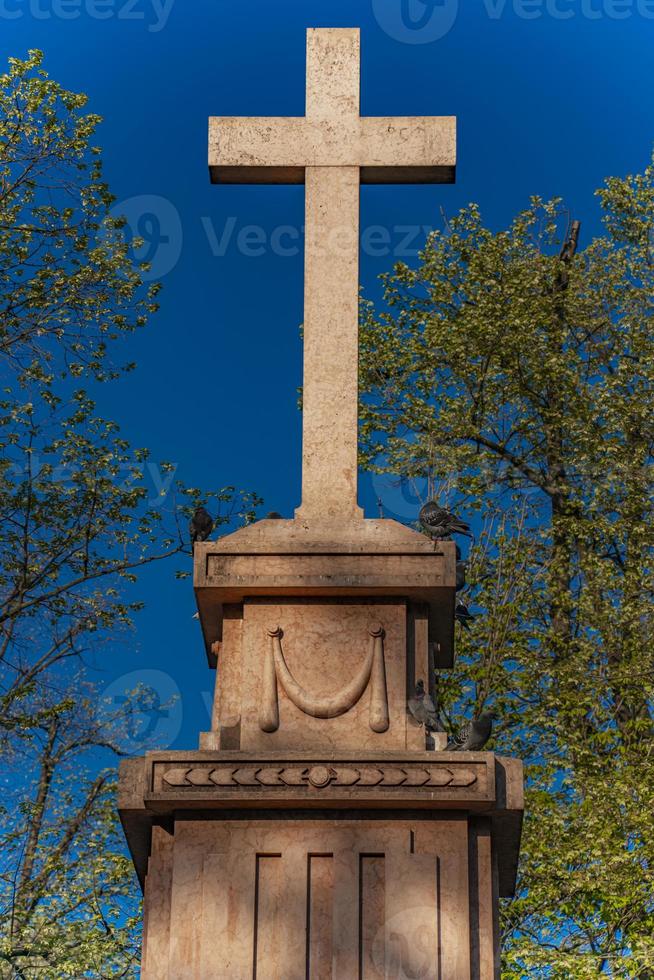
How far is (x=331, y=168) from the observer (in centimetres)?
1114

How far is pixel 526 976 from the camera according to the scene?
692 inches

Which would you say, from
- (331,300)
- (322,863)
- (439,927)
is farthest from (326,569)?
(439,927)

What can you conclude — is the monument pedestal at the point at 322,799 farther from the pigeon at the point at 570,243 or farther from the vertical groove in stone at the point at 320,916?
the pigeon at the point at 570,243

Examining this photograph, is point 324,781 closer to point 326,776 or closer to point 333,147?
point 326,776

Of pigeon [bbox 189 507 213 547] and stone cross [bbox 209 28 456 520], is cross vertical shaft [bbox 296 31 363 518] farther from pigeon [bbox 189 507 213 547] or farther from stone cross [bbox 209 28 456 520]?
pigeon [bbox 189 507 213 547]

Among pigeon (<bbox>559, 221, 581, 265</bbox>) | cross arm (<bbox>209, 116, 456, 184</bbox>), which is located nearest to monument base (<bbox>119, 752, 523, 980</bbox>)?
cross arm (<bbox>209, 116, 456, 184</bbox>)

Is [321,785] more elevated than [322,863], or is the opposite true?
[321,785]

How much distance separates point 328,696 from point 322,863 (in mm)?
927

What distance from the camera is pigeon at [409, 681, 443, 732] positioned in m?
9.58

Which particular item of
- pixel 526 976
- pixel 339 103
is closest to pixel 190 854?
pixel 339 103

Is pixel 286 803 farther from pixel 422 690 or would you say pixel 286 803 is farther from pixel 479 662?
pixel 479 662

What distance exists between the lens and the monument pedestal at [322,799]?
9.08 m

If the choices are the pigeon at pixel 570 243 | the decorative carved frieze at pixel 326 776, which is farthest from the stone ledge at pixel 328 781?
the pigeon at pixel 570 243

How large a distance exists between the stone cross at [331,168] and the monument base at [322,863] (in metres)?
2.24
